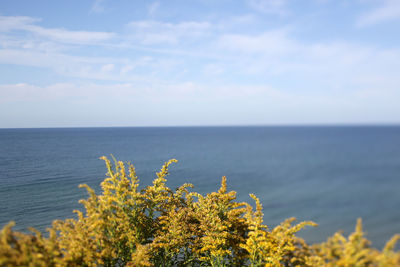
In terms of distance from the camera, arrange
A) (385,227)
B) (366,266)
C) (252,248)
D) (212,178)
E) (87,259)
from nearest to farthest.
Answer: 1. (366,266)
2. (87,259)
3. (252,248)
4. (385,227)
5. (212,178)

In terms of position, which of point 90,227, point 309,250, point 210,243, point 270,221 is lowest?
point 270,221

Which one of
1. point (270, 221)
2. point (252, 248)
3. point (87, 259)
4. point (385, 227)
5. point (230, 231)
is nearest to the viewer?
point (87, 259)

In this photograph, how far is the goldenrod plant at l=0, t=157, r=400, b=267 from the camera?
770 centimetres

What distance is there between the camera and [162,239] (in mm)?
11961

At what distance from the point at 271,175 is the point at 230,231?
162ft

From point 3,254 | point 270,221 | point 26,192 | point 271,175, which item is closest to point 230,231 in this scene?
point 3,254

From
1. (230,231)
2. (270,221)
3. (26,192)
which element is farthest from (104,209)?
(26,192)

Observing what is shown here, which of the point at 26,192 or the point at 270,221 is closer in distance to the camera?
the point at 270,221

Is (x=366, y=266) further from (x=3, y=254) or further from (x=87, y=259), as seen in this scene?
(x=3, y=254)

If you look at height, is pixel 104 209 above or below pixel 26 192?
above

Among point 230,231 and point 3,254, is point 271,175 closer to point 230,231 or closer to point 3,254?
point 230,231

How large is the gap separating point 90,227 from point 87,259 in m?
1.10

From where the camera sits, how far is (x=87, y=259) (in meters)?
8.49

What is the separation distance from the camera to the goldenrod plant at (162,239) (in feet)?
25.3
